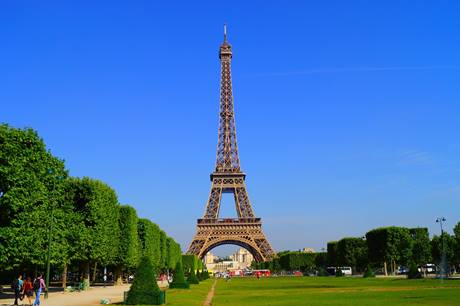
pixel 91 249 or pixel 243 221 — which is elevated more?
pixel 243 221

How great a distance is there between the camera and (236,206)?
124 metres

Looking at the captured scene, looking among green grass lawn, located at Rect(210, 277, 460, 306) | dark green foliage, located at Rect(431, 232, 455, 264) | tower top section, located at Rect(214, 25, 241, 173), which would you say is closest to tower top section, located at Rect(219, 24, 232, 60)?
tower top section, located at Rect(214, 25, 241, 173)

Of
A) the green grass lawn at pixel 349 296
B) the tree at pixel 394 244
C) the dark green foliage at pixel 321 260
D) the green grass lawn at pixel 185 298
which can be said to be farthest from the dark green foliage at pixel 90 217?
the dark green foliage at pixel 321 260

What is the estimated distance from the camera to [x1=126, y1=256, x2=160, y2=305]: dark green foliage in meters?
30.4

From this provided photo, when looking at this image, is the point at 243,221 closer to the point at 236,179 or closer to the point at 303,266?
the point at 236,179

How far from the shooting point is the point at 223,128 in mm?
130375

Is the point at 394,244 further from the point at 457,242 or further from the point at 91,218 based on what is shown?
the point at 91,218

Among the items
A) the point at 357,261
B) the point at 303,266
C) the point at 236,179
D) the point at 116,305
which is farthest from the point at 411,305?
the point at 303,266

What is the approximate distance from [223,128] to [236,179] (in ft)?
46.1

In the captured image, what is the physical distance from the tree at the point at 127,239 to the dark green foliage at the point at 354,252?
50.8 m

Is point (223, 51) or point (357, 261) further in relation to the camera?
point (223, 51)

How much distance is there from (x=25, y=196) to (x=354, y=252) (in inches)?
3096

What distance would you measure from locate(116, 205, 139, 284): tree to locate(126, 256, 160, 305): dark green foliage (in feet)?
109

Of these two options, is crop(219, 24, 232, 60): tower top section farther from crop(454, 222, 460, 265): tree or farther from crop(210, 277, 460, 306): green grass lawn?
crop(210, 277, 460, 306): green grass lawn
